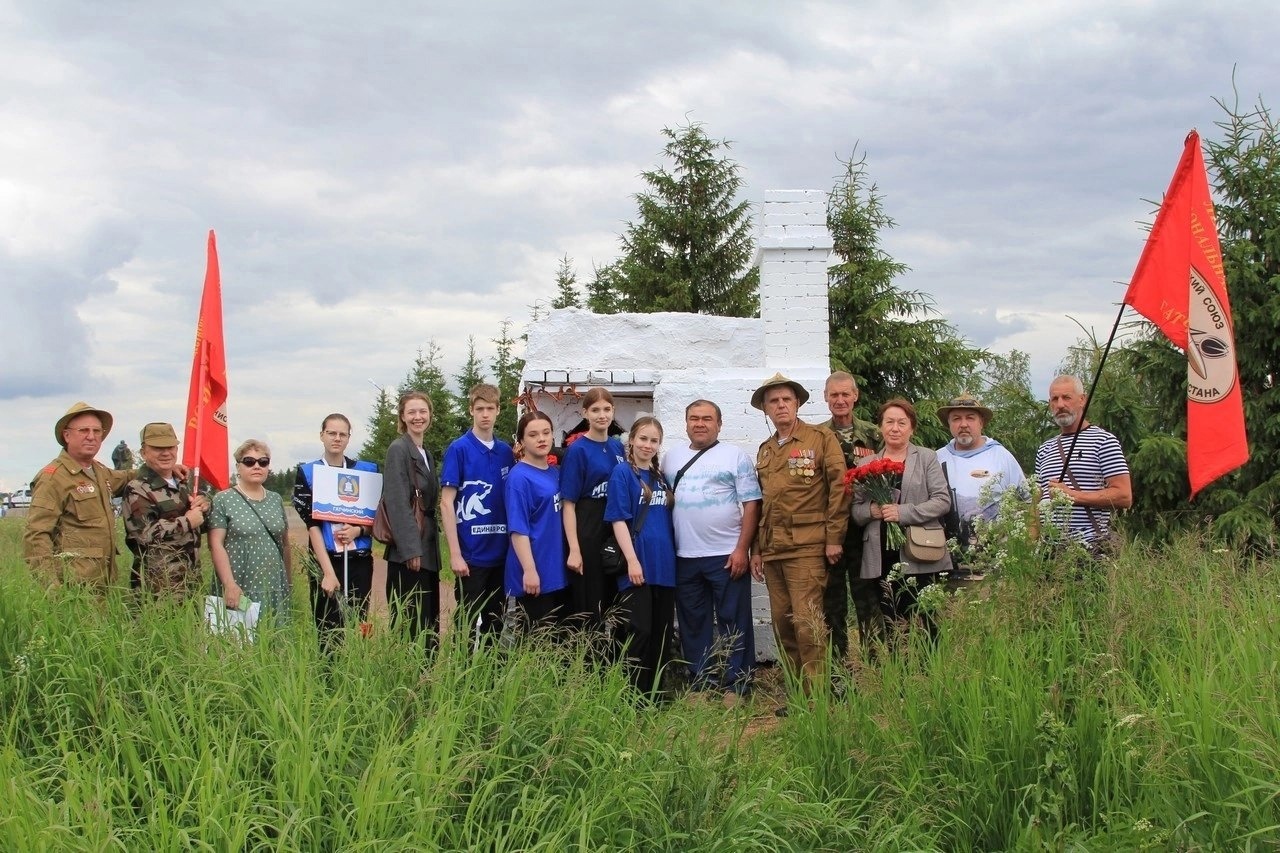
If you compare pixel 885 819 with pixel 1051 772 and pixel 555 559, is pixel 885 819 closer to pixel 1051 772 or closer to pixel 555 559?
pixel 1051 772

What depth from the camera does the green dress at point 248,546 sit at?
5301 millimetres

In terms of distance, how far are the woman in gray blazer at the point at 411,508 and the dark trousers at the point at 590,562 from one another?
0.79 metres

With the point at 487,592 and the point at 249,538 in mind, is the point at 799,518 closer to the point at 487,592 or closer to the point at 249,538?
the point at 487,592

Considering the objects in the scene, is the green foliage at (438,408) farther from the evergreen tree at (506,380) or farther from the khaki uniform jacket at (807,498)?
the khaki uniform jacket at (807,498)

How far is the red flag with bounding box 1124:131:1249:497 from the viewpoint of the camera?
5145mm

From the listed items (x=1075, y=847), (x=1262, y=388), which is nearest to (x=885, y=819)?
(x=1075, y=847)

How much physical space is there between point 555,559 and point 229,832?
3.09 m

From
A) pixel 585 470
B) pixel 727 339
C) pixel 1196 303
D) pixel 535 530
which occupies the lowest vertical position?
pixel 535 530

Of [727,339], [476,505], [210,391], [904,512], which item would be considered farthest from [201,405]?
[904,512]

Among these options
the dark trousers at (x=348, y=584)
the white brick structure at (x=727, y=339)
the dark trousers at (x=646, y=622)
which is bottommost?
the dark trousers at (x=646, y=622)

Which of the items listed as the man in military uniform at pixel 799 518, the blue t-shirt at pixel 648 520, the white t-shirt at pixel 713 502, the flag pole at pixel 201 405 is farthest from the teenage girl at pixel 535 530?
the flag pole at pixel 201 405

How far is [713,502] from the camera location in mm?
5855

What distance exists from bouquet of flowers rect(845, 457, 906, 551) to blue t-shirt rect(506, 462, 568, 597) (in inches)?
63.3

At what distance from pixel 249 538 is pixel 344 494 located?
590 millimetres
